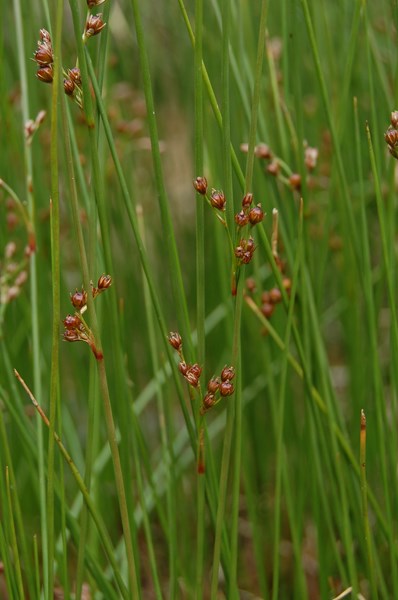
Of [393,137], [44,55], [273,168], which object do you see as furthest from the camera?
[273,168]

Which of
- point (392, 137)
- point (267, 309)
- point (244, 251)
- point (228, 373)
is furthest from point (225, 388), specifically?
point (267, 309)

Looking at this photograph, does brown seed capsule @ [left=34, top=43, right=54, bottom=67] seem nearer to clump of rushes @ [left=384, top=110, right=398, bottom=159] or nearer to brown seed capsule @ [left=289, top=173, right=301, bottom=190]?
clump of rushes @ [left=384, top=110, right=398, bottom=159]

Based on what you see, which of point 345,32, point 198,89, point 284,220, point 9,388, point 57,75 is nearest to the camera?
point 57,75

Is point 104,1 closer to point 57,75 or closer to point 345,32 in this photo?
point 57,75

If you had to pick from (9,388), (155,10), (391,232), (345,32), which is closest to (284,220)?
(391,232)

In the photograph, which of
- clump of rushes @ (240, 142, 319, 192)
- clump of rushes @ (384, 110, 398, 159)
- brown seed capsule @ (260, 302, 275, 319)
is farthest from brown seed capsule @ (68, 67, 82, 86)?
brown seed capsule @ (260, 302, 275, 319)

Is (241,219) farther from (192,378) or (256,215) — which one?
(192,378)
